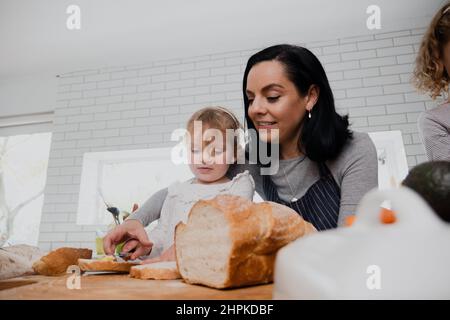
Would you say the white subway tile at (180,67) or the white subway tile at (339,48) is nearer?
the white subway tile at (339,48)

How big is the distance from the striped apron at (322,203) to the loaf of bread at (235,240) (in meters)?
0.34

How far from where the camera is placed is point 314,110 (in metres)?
1.09

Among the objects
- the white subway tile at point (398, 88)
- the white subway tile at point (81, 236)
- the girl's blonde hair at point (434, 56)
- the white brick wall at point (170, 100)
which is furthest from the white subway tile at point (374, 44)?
the white subway tile at point (81, 236)

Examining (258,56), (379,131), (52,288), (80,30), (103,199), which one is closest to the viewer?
(52,288)

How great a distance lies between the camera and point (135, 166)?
2.73m

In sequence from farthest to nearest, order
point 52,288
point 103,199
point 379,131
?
point 103,199
point 379,131
point 52,288

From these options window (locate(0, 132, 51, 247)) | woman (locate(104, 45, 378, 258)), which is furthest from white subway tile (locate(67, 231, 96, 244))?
woman (locate(104, 45, 378, 258))

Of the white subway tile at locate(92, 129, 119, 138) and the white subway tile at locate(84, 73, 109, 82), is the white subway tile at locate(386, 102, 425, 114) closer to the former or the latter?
the white subway tile at locate(92, 129, 119, 138)

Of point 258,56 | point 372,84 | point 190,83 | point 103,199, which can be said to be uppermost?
point 190,83

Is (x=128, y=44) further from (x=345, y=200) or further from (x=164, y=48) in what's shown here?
(x=345, y=200)

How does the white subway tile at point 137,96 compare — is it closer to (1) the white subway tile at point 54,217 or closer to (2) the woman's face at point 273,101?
(1) the white subway tile at point 54,217

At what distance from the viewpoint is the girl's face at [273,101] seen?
98 cm

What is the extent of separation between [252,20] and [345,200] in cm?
182
